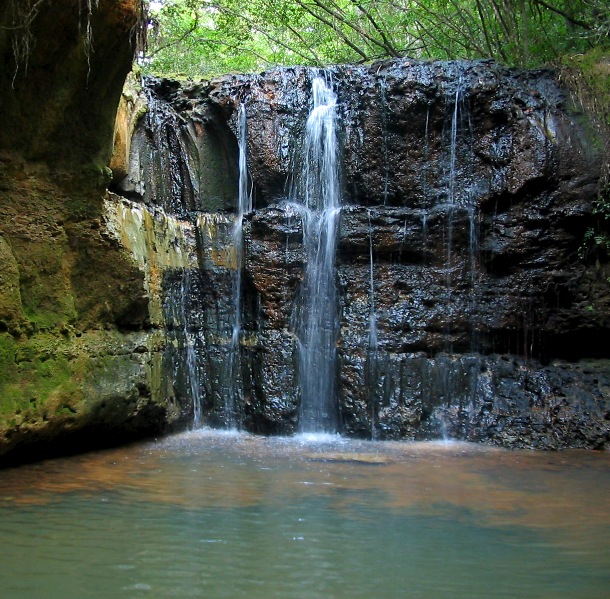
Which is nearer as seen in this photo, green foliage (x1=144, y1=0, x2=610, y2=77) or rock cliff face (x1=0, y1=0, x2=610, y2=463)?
rock cliff face (x1=0, y1=0, x2=610, y2=463)

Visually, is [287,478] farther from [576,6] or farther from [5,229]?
[576,6]

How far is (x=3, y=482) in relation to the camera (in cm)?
534

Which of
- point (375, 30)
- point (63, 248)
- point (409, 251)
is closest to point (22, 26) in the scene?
point (63, 248)

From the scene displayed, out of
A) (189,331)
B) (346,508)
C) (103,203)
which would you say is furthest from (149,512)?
(189,331)

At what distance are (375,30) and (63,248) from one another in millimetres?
9828

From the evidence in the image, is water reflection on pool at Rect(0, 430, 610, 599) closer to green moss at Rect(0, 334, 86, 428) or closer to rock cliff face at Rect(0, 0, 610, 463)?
green moss at Rect(0, 334, 86, 428)

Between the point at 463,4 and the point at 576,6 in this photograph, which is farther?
the point at 463,4

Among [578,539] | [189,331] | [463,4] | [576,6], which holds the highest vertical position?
[463,4]

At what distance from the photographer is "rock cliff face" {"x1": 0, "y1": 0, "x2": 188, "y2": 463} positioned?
5652 millimetres

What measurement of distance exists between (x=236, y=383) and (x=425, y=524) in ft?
14.0

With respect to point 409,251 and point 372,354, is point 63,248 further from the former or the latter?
point 409,251

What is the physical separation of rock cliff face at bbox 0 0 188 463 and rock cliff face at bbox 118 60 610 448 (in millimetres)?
1208

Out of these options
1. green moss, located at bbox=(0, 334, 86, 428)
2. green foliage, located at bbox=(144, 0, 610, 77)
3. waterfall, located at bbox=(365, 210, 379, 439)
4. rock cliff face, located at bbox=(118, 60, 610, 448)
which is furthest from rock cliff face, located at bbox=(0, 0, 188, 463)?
waterfall, located at bbox=(365, 210, 379, 439)

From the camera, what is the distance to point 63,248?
6496 mm
